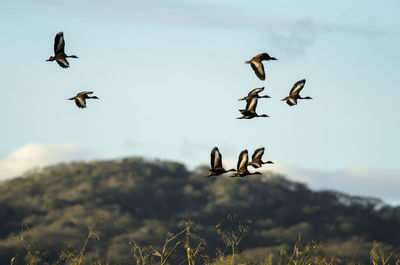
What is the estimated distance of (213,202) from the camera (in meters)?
96.9

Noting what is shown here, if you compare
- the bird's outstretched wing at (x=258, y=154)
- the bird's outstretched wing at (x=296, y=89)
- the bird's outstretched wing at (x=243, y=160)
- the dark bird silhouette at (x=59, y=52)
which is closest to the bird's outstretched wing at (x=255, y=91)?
the bird's outstretched wing at (x=296, y=89)

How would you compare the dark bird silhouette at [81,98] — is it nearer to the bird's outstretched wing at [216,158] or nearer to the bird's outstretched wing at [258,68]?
the bird's outstretched wing at [258,68]

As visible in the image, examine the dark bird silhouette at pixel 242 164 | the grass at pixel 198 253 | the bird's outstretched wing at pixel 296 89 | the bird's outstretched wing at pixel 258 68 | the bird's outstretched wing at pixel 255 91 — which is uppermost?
the bird's outstretched wing at pixel 258 68

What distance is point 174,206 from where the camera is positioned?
96.9m

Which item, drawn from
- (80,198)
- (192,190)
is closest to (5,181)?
(80,198)

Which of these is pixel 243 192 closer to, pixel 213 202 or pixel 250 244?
pixel 213 202

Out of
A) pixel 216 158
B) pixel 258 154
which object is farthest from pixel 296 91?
pixel 216 158

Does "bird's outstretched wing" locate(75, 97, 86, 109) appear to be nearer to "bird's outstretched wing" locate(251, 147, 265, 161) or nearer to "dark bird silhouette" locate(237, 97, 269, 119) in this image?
"dark bird silhouette" locate(237, 97, 269, 119)

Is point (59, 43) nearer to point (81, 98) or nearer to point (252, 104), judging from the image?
point (81, 98)

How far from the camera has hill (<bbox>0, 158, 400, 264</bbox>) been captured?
80.9 meters

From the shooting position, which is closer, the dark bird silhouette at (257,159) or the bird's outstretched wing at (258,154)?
the dark bird silhouette at (257,159)

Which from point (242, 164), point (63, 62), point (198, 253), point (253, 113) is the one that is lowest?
point (198, 253)

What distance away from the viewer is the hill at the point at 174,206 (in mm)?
80938

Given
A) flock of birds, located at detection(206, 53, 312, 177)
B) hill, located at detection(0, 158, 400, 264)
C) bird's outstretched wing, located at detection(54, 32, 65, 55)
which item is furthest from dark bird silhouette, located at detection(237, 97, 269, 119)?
hill, located at detection(0, 158, 400, 264)
